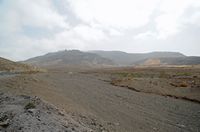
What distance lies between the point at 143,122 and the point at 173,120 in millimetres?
2604

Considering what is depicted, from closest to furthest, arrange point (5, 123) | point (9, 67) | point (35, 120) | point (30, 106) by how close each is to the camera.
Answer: point (35, 120), point (5, 123), point (30, 106), point (9, 67)

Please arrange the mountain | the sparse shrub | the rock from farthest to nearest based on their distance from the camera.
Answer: the mountain → the sparse shrub → the rock

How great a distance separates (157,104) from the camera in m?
22.9

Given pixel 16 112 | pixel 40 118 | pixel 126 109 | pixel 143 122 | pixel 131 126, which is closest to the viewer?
pixel 40 118

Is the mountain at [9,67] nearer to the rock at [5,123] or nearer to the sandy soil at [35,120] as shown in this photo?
the sandy soil at [35,120]

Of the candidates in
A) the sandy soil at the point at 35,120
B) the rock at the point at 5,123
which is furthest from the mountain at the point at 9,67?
the rock at the point at 5,123

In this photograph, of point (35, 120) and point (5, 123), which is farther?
point (5, 123)

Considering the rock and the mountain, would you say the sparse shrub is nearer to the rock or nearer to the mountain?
the rock

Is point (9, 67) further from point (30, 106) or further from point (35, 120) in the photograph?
point (35, 120)

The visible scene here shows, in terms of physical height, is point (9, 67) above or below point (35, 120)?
above

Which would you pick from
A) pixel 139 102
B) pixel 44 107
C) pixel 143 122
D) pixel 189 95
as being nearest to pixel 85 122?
pixel 44 107

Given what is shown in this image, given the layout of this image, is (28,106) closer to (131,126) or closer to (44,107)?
(44,107)

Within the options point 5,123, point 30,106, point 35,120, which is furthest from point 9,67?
point 35,120

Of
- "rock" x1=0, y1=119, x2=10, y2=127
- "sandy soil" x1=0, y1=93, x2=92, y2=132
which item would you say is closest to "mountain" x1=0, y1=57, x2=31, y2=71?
"sandy soil" x1=0, y1=93, x2=92, y2=132
